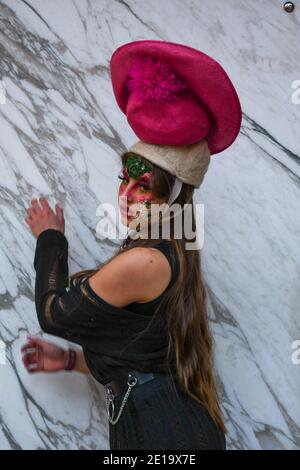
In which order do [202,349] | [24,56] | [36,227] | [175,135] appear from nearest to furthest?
[175,135] → [202,349] → [36,227] → [24,56]

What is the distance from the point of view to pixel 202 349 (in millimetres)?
1604

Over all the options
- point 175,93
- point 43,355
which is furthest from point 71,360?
point 175,93

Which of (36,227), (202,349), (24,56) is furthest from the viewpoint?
(24,56)

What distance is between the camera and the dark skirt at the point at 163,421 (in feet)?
4.84

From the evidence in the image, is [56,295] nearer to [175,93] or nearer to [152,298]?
[152,298]

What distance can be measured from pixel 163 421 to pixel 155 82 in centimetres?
69

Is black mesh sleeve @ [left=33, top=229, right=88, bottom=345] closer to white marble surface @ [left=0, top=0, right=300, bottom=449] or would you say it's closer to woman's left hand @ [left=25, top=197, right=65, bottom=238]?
woman's left hand @ [left=25, top=197, right=65, bottom=238]

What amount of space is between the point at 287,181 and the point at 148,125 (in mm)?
546

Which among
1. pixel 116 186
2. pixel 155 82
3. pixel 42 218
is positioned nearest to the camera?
pixel 155 82

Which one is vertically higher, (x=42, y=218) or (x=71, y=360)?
(x=42, y=218)

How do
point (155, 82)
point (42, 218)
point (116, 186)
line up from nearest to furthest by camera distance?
point (155, 82) < point (42, 218) < point (116, 186)

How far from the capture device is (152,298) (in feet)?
4.84
